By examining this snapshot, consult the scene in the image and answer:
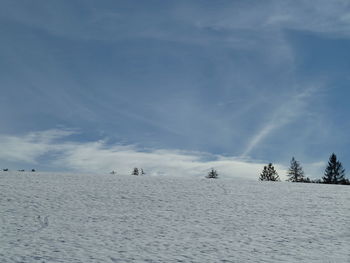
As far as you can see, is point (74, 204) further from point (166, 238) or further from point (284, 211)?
point (284, 211)

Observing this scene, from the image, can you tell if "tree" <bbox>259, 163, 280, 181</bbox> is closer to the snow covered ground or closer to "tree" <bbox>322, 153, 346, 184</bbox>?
"tree" <bbox>322, 153, 346, 184</bbox>

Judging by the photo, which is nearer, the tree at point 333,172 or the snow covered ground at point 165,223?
the snow covered ground at point 165,223

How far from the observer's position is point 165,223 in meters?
11.2

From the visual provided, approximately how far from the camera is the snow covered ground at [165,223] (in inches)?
321

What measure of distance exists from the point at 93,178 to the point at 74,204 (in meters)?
6.78

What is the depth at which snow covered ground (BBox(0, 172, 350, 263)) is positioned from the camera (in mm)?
8156

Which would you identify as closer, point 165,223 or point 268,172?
point 165,223

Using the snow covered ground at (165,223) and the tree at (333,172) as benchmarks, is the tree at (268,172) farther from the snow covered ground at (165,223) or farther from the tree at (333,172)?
the snow covered ground at (165,223)

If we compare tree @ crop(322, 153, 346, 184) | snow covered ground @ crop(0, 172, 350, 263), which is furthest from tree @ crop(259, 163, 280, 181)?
snow covered ground @ crop(0, 172, 350, 263)

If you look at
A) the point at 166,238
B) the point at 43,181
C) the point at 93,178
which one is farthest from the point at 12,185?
the point at 166,238

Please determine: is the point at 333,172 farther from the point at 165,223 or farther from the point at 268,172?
the point at 165,223

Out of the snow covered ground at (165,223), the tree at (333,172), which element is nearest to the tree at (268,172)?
the tree at (333,172)

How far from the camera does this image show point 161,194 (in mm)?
15836

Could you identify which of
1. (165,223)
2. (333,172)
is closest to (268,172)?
(333,172)
